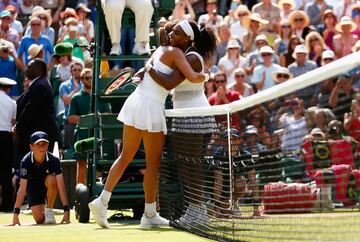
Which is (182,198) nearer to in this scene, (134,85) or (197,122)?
(197,122)

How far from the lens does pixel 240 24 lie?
21.9 m

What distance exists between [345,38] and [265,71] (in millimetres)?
1507

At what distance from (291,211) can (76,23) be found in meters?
13.0

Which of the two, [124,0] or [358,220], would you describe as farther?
[124,0]

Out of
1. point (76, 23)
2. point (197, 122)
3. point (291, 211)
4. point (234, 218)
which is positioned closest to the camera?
point (291, 211)

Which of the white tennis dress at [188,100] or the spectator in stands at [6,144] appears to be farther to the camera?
the spectator in stands at [6,144]

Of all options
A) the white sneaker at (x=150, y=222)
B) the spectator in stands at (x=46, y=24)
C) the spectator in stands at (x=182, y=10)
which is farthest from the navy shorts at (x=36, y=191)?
the spectator in stands at (x=182, y=10)

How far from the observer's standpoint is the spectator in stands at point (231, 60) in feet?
66.7

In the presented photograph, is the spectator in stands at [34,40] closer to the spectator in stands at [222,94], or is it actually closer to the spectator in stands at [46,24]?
the spectator in stands at [46,24]

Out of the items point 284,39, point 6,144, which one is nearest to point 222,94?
point 284,39

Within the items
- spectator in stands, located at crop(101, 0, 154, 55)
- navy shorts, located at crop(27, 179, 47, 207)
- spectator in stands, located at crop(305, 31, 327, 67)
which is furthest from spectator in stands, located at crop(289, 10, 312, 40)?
navy shorts, located at crop(27, 179, 47, 207)

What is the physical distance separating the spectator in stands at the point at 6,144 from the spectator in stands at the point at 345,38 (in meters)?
5.67

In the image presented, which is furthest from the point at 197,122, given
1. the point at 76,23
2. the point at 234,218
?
the point at 76,23

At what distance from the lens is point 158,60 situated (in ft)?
36.8
